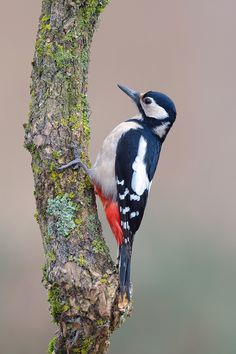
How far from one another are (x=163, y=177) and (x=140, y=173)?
284 centimetres

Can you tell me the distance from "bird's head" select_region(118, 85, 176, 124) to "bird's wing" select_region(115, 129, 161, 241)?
0.12m

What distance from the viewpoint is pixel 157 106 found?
4.00m

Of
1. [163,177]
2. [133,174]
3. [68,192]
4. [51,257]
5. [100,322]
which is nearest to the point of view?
[100,322]

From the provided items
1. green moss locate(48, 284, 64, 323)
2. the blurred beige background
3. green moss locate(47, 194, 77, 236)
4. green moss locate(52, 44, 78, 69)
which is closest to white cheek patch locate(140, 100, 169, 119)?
green moss locate(52, 44, 78, 69)

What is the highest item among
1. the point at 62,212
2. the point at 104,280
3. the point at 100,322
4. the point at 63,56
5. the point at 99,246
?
the point at 63,56

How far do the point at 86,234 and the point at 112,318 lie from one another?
373 mm

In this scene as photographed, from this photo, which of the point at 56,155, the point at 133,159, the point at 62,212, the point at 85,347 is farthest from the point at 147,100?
the point at 85,347

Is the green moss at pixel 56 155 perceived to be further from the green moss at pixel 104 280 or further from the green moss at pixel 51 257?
the green moss at pixel 104 280

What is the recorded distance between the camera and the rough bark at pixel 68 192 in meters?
3.21

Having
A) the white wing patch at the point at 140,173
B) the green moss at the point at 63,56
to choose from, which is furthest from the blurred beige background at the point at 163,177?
the green moss at the point at 63,56

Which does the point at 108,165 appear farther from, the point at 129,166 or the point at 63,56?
the point at 63,56

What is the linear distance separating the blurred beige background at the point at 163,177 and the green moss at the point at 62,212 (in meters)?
2.11

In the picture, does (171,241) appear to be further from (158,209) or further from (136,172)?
(136,172)

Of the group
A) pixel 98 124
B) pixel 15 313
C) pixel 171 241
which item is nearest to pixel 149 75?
pixel 98 124
